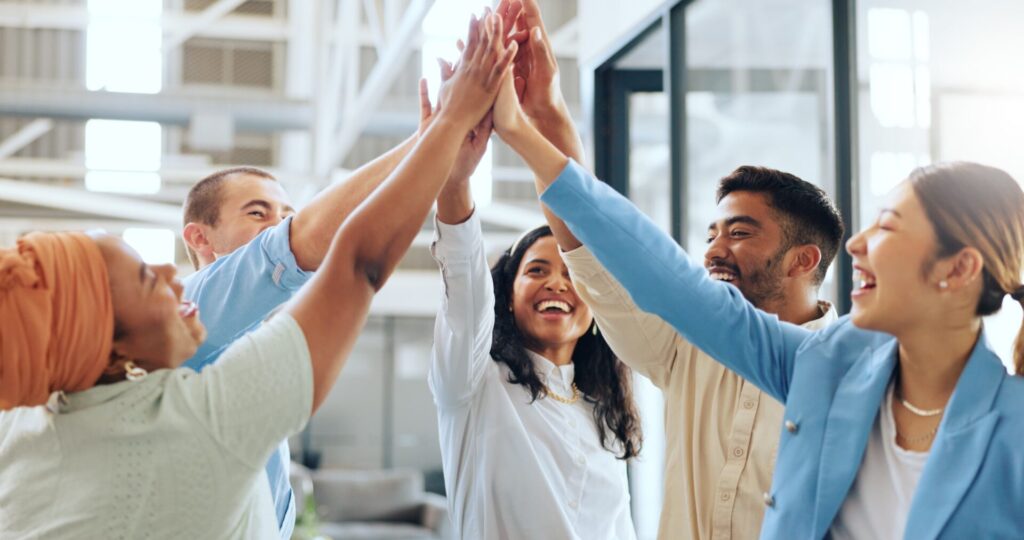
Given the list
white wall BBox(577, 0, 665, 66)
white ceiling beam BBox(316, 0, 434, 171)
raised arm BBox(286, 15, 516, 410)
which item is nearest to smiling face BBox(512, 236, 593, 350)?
raised arm BBox(286, 15, 516, 410)

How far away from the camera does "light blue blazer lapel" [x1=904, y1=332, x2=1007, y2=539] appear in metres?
1.60

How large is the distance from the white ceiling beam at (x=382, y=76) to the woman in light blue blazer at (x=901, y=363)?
16.6 ft

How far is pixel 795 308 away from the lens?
249cm

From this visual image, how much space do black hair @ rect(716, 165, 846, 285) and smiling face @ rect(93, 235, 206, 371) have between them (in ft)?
4.29

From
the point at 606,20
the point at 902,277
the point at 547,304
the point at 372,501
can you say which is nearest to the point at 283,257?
the point at 547,304

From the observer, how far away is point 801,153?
3.37 m

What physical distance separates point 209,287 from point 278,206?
1.53 ft

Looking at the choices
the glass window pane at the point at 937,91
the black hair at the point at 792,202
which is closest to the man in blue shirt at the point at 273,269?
the black hair at the point at 792,202

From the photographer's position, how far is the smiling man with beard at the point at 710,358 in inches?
86.0

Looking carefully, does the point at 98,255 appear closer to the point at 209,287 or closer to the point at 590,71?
the point at 209,287

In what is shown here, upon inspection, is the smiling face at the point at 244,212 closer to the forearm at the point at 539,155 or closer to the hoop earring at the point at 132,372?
the forearm at the point at 539,155

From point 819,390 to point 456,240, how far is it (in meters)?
0.83

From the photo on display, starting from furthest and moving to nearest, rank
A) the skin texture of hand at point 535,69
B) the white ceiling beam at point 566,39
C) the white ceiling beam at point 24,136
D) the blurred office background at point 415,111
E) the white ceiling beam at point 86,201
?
the white ceiling beam at point 24,136, the white ceiling beam at point 566,39, the white ceiling beam at point 86,201, the blurred office background at point 415,111, the skin texture of hand at point 535,69

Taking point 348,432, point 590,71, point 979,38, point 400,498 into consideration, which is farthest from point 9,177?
point 979,38
